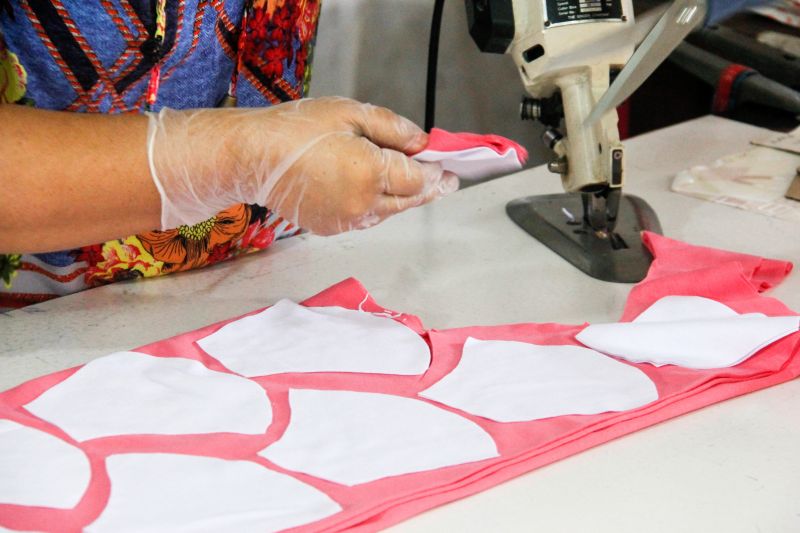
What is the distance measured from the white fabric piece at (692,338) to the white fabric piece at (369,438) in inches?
7.6

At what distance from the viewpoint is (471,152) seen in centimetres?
88

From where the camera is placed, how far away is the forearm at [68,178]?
2.62ft

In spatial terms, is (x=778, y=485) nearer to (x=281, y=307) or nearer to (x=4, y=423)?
(x=281, y=307)

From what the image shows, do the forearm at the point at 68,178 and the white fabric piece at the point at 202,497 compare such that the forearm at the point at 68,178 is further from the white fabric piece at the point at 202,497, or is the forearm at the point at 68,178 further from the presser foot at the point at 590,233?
the presser foot at the point at 590,233

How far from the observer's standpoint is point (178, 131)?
0.85m

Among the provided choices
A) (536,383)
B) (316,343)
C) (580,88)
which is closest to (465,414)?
(536,383)

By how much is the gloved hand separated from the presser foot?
0.29m

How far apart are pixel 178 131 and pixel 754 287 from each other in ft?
2.01

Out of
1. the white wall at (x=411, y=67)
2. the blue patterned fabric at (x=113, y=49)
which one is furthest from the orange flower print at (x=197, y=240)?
the white wall at (x=411, y=67)

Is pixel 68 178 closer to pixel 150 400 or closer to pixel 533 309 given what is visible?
pixel 150 400

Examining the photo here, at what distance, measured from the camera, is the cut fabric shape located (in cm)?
88

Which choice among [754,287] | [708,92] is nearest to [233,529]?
[754,287]

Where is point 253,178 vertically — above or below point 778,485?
above

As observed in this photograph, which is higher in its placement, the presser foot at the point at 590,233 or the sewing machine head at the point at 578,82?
the sewing machine head at the point at 578,82
